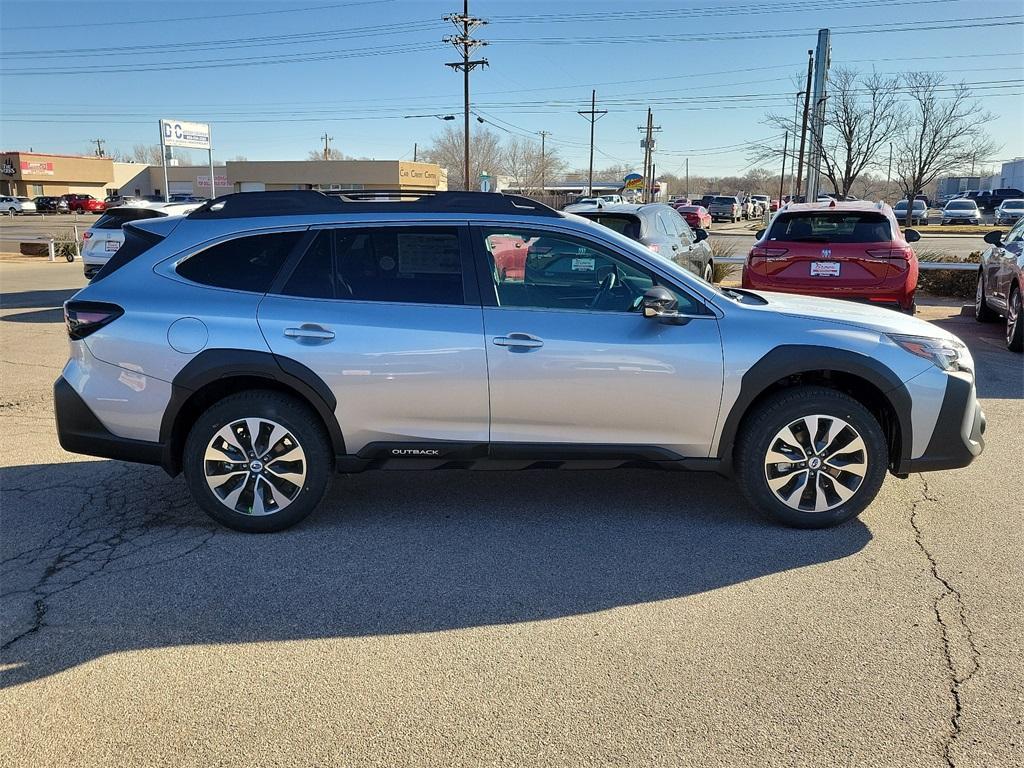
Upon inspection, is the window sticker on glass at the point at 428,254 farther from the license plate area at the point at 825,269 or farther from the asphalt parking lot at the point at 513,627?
the license plate area at the point at 825,269

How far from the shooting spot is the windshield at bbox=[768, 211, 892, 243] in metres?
9.42

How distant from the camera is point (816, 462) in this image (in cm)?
453

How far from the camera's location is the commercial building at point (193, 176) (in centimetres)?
7094

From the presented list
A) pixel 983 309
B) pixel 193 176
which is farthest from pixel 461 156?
pixel 983 309

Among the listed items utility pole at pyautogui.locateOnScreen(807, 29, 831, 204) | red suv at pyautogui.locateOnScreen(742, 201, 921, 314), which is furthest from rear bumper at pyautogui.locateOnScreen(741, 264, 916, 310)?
utility pole at pyautogui.locateOnScreen(807, 29, 831, 204)

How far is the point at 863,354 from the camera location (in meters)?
4.47

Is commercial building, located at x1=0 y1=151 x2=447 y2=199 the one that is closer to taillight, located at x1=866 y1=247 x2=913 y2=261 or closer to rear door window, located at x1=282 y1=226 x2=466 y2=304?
taillight, located at x1=866 y1=247 x2=913 y2=261

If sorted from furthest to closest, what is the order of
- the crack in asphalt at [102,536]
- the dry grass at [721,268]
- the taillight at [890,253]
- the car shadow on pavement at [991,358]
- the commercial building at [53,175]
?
the commercial building at [53,175], the dry grass at [721,268], the taillight at [890,253], the car shadow on pavement at [991,358], the crack in asphalt at [102,536]

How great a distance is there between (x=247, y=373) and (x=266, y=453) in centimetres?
44

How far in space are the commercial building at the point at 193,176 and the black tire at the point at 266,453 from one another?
182 ft

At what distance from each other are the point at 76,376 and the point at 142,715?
223cm

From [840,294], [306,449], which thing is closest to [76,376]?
[306,449]

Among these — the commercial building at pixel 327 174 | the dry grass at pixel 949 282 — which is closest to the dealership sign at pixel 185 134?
the dry grass at pixel 949 282

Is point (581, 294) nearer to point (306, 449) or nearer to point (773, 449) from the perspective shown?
point (773, 449)
